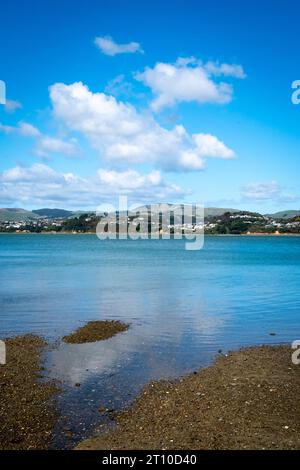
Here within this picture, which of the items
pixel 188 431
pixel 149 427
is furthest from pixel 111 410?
pixel 188 431

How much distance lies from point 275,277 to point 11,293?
3580 centimetres

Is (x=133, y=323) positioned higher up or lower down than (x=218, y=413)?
lower down

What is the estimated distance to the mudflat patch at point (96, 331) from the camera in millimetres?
23656


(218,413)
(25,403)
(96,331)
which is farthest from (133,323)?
(218,413)

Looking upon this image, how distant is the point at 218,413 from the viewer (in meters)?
13.5

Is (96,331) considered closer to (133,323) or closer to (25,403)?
(133,323)

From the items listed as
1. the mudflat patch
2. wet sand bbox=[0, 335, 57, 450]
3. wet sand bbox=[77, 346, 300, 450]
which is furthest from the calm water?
wet sand bbox=[77, 346, 300, 450]

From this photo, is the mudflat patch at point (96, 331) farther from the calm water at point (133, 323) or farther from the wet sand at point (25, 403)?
the wet sand at point (25, 403)

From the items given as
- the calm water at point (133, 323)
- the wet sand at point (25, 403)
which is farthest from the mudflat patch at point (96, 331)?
the wet sand at point (25, 403)

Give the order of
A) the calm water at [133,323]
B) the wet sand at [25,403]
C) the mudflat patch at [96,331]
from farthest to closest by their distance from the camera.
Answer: the mudflat patch at [96,331] < the calm water at [133,323] < the wet sand at [25,403]

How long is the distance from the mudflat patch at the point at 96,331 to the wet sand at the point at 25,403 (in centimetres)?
288

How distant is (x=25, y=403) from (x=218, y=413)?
644 cm

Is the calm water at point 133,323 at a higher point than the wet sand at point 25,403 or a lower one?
lower
